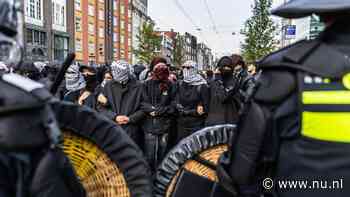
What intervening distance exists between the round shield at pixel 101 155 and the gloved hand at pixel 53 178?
Result: 1.37 ft

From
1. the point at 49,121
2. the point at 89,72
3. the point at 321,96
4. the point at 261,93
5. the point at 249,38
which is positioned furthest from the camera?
the point at 249,38

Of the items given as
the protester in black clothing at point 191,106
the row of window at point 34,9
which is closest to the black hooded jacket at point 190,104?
the protester in black clothing at point 191,106

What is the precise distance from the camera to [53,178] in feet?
5.26

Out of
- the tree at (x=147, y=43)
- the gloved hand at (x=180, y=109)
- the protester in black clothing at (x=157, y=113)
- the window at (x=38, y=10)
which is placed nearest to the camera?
the protester in black clothing at (x=157, y=113)

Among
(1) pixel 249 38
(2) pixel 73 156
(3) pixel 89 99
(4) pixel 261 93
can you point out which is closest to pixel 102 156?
(2) pixel 73 156

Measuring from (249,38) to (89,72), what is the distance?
44.9 feet

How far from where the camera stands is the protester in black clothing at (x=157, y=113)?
18.1ft

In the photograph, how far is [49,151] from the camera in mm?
1539

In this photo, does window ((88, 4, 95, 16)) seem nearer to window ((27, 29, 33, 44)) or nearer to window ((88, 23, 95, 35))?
window ((88, 23, 95, 35))

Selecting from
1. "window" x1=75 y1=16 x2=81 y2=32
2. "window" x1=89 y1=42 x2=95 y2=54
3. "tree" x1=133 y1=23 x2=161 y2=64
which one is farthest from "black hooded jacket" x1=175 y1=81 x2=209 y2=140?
"window" x1=89 y1=42 x2=95 y2=54

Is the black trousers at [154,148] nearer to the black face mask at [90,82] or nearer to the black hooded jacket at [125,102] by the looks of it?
the black hooded jacket at [125,102]

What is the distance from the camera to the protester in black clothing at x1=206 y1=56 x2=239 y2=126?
5.71 metres

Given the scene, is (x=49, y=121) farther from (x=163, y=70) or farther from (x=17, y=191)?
(x=163, y=70)

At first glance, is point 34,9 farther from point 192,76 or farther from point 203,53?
point 203,53
